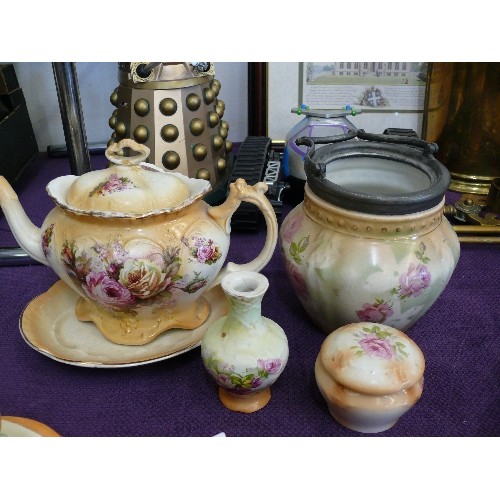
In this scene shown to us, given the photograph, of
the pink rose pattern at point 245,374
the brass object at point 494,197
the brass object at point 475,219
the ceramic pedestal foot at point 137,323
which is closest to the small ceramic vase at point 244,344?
the pink rose pattern at point 245,374

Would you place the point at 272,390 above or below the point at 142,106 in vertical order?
below

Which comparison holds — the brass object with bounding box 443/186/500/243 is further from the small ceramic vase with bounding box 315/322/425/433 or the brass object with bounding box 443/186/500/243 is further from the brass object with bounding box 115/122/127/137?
the brass object with bounding box 115/122/127/137

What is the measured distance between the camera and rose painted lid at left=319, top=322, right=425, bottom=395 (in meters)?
0.57

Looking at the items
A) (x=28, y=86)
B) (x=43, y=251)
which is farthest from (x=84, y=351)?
(x=28, y=86)

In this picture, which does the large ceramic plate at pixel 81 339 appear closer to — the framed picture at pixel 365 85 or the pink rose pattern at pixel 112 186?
the pink rose pattern at pixel 112 186

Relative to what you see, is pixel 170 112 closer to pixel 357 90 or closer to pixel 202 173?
pixel 202 173

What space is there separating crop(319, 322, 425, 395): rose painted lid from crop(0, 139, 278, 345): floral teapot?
181mm

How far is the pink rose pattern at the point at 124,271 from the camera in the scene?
2.08 feet

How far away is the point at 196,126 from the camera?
1.00 meters

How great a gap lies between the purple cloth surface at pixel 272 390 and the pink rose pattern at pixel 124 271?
0.12 metres

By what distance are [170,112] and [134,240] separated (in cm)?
42

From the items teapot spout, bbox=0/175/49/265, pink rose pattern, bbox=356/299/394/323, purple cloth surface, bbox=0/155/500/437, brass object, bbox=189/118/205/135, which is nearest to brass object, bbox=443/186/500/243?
purple cloth surface, bbox=0/155/500/437

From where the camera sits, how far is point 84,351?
2.31ft

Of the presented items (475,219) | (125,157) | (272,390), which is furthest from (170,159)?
(475,219)
